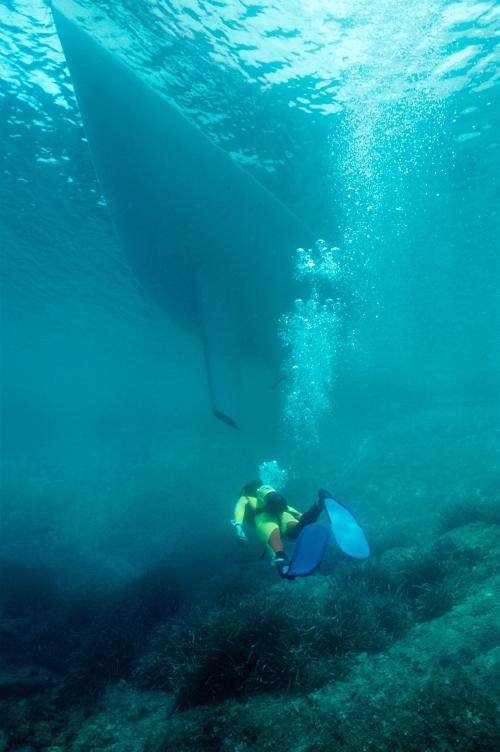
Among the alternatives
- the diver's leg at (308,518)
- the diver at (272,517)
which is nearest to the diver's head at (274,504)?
the diver at (272,517)

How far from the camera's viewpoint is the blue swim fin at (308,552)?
4.61 m

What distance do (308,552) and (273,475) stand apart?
13310 millimetres

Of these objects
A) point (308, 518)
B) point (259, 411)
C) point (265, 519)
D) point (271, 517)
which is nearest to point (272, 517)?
point (271, 517)

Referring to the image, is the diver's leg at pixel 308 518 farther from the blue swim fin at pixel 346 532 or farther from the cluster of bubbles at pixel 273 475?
the cluster of bubbles at pixel 273 475

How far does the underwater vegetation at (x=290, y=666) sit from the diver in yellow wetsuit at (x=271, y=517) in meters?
0.95

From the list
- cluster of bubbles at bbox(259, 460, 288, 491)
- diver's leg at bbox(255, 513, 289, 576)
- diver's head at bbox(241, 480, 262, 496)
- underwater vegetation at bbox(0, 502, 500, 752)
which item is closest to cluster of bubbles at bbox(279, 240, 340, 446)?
cluster of bubbles at bbox(259, 460, 288, 491)

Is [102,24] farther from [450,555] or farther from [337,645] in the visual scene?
[450,555]

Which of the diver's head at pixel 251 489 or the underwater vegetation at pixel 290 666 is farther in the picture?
the diver's head at pixel 251 489

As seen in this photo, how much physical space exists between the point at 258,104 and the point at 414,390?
71.1 ft

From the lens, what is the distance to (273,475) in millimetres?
17750

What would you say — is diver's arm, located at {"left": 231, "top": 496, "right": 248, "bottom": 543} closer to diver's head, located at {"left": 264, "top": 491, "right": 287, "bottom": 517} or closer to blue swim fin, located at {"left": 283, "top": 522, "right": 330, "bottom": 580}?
diver's head, located at {"left": 264, "top": 491, "right": 287, "bottom": 517}

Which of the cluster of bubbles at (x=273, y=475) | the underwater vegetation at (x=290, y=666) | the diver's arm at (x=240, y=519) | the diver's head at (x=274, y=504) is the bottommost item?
the cluster of bubbles at (x=273, y=475)

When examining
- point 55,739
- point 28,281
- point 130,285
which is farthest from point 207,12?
point 28,281

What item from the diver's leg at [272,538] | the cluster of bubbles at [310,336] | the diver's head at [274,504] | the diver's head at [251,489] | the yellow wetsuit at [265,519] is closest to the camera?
the diver's leg at [272,538]
